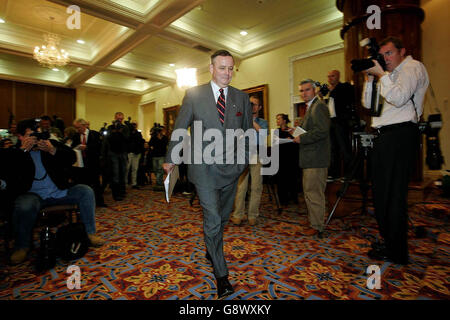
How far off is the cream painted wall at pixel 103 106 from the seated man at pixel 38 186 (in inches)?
458

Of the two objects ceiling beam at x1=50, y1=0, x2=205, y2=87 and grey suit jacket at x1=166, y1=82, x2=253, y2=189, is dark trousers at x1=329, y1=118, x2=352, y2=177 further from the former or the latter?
ceiling beam at x1=50, y1=0, x2=205, y2=87

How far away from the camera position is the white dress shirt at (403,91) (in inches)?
70.0

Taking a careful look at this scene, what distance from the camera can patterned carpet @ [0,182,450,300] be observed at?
1631 mm

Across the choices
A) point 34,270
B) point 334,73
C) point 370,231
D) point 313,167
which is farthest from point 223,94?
point 334,73

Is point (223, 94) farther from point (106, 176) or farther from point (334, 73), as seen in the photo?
point (106, 176)

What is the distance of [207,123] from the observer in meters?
1.73

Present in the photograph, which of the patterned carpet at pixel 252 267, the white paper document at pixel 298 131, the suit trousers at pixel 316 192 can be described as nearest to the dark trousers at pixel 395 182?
the patterned carpet at pixel 252 267

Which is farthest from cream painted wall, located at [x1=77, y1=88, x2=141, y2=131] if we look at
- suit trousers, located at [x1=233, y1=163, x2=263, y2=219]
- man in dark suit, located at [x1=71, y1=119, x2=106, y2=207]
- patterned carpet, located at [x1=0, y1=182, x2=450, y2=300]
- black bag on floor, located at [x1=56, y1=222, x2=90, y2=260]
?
suit trousers, located at [x1=233, y1=163, x2=263, y2=219]

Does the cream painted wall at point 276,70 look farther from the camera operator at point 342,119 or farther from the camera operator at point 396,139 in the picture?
the camera operator at point 396,139

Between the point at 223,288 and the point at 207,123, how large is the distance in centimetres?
112

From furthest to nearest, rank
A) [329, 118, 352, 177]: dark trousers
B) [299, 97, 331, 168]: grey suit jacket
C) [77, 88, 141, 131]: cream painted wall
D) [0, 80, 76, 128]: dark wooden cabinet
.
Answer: [77, 88, 141, 131]: cream painted wall, [0, 80, 76, 128]: dark wooden cabinet, [329, 118, 352, 177]: dark trousers, [299, 97, 331, 168]: grey suit jacket

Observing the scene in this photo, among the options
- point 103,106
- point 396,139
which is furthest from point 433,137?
point 103,106

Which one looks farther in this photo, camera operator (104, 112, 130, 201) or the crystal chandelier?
the crystal chandelier

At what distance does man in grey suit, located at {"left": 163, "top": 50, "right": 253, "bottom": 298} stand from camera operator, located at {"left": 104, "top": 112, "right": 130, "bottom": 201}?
153 inches
